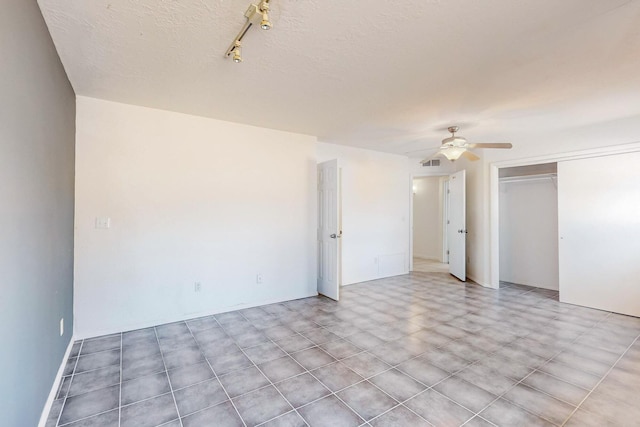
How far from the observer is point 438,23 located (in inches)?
73.1

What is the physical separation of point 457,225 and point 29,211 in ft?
19.7

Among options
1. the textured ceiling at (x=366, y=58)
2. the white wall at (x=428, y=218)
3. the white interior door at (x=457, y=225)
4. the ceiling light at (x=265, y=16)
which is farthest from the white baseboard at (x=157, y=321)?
the white wall at (x=428, y=218)

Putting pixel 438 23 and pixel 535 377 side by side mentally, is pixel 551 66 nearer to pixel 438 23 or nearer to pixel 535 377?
pixel 438 23

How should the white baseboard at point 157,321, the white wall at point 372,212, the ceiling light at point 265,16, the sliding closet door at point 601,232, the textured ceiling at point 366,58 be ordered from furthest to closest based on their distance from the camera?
the white wall at point 372,212 → the sliding closet door at point 601,232 → the white baseboard at point 157,321 → the textured ceiling at point 366,58 → the ceiling light at point 265,16

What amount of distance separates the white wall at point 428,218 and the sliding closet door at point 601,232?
3.59m

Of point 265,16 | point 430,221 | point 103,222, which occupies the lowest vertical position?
point 430,221

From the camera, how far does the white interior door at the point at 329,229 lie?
14.3ft

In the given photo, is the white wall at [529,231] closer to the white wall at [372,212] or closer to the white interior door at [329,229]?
the white wall at [372,212]

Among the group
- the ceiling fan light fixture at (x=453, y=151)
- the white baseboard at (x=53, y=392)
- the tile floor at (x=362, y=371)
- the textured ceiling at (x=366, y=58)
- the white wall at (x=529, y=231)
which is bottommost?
the tile floor at (x=362, y=371)

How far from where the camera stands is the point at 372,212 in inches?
225

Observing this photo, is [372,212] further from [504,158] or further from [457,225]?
[504,158]

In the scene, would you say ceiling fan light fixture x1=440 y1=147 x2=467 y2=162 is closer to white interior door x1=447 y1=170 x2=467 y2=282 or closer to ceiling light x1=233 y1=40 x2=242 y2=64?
white interior door x1=447 y1=170 x2=467 y2=282

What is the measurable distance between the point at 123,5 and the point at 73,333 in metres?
3.02

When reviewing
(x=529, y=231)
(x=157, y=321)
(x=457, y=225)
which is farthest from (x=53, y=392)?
(x=529, y=231)
